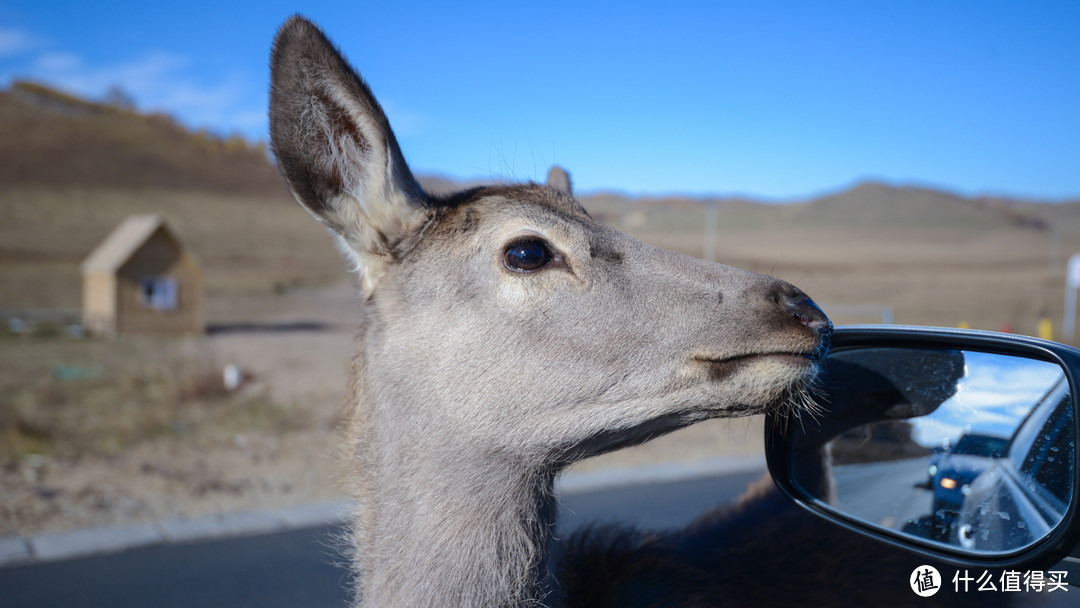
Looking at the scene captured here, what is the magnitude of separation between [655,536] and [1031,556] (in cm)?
112

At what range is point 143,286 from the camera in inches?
760

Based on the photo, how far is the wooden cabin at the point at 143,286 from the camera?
1866cm

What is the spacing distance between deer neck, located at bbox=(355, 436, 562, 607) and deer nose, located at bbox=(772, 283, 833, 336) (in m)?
0.85

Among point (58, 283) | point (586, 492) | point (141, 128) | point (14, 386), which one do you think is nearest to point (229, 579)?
point (586, 492)

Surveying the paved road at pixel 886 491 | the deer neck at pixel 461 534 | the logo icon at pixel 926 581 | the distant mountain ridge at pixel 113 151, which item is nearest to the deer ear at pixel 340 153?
the deer neck at pixel 461 534

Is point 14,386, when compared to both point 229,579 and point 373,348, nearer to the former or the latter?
point 229,579

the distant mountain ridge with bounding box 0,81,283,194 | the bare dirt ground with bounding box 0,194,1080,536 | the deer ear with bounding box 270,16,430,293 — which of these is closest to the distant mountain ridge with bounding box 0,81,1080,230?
the distant mountain ridge with bounding box 0,81,283,194

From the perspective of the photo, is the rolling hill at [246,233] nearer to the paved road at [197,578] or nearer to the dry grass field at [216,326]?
the dry grass field at [216,326]

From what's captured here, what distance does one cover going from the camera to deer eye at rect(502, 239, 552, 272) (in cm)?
222

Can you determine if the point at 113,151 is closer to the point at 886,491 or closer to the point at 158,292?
the point at 158,292

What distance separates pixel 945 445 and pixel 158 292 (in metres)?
20.7

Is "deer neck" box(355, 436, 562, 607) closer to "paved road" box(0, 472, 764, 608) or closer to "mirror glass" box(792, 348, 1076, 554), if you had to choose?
"mirror glass" box(792, 348, 1076, 554)

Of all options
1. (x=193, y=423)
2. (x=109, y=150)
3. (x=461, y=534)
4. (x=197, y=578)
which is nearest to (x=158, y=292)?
(x=193, y=423)

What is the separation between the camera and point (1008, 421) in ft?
7.07
